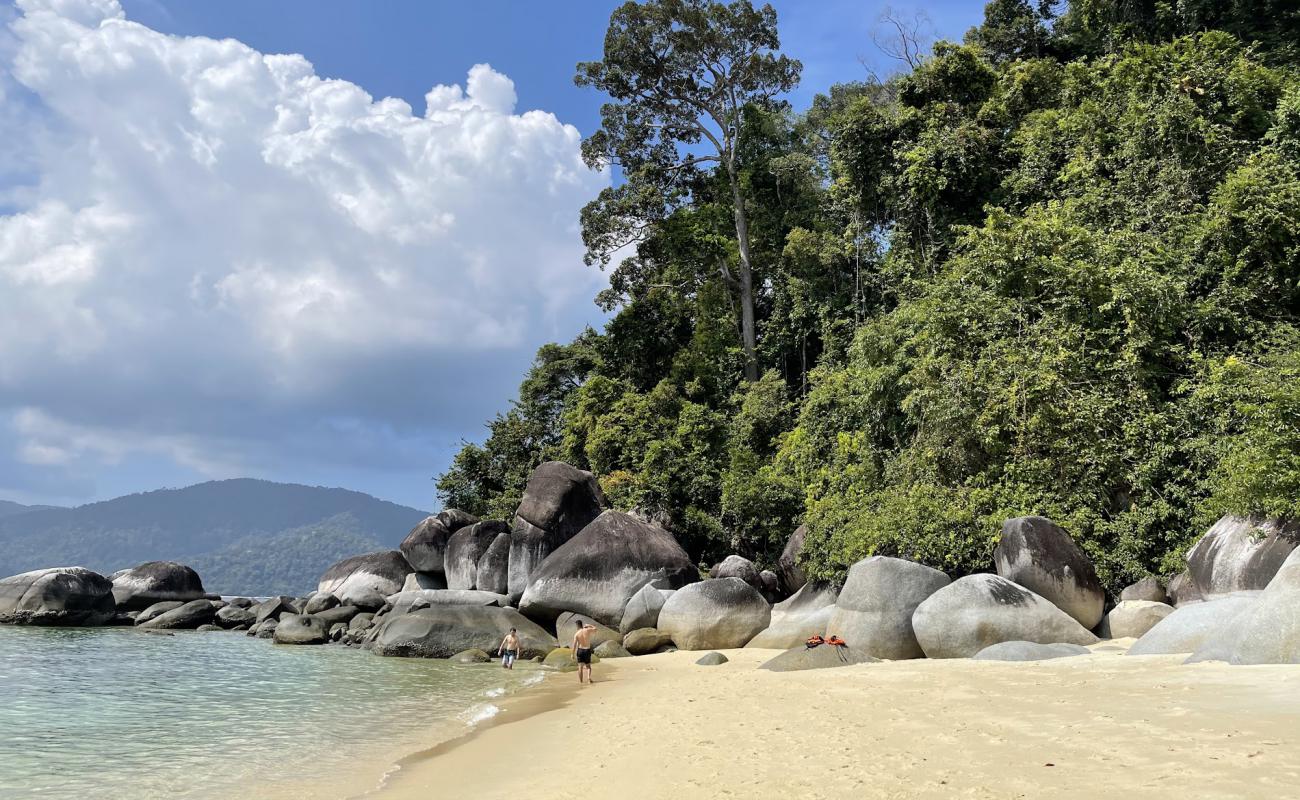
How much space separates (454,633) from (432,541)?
25.6ft

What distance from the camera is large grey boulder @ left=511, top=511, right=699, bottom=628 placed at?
59.5 ft

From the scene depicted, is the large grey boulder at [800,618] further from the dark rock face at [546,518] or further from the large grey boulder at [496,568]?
the large grey boulder at [496,568]

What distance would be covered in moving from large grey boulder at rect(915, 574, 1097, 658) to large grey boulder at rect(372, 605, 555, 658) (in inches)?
340

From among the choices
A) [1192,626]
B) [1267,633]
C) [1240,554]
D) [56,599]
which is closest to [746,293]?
[1240,554]

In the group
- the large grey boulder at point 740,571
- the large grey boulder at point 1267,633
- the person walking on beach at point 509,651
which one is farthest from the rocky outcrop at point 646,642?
the large grey boulder at point 1267,633

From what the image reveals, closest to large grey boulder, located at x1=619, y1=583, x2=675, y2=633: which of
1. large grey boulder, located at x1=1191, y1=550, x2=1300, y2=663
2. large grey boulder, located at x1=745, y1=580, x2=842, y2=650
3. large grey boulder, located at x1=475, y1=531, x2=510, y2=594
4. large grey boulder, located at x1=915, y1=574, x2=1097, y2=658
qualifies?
large grey boulder, located at x1=745, y1=580, x2=842, y2=650

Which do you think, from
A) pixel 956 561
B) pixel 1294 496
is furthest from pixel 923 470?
pixel 1294 496

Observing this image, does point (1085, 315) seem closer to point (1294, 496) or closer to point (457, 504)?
point (1294, 496)

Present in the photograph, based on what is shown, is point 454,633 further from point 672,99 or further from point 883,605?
point 672,99

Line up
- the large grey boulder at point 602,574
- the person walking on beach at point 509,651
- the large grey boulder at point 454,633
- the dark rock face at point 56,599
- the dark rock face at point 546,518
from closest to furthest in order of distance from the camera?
the person walking on beach at point 509,651 < the large grey boulder at point 454,633 < the large grey boulder at point 602,574 < the dark rock face at point 546,518 < the dark rock face at point 56,599

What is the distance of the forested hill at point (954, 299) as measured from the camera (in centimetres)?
1270

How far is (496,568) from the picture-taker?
70.8 ft

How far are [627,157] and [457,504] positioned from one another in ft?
48.6

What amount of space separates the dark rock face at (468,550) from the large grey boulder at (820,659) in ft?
41.7
